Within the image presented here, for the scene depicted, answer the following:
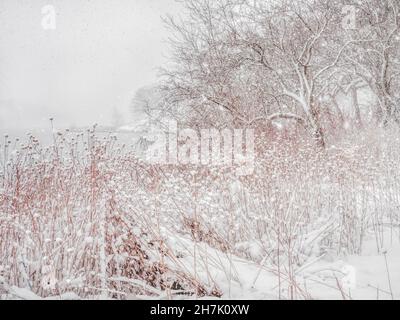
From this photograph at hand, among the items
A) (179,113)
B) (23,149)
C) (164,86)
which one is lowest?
(23,149)

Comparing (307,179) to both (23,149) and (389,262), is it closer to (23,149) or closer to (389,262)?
(389,262)

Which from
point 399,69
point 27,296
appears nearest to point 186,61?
point 399,69

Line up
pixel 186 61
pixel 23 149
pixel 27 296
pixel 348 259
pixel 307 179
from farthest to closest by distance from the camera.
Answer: pixel 186 61 < pixel 307 179 < pixel 23 149 < pixel 348 259 < pixel 27 296

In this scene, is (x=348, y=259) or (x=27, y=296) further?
(x=348, y=259)

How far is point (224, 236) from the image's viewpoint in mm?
3480

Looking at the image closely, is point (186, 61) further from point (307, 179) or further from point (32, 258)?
point (32, 258)

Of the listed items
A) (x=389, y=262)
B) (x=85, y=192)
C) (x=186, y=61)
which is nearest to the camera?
(x=389, y=262)

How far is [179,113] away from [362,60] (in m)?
5.05

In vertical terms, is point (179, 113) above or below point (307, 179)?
above

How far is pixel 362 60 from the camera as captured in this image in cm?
852

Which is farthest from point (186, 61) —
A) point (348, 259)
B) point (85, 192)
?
point (348, 259)
